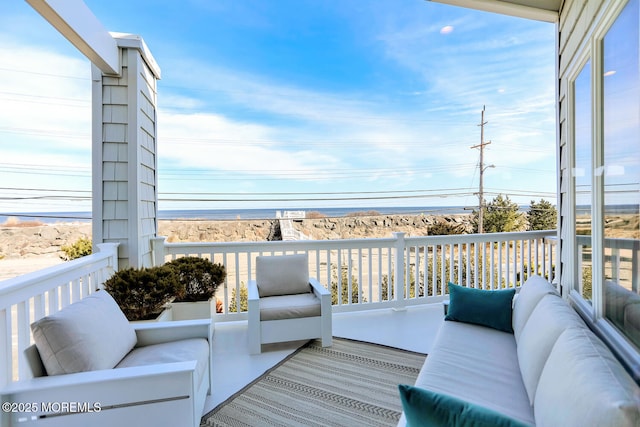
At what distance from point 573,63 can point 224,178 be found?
65.2 feet

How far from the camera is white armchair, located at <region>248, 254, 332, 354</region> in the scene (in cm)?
300

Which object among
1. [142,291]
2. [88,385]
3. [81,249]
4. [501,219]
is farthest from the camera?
[501,219]

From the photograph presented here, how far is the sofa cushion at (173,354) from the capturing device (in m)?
1.84

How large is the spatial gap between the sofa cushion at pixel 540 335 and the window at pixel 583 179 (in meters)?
0.68

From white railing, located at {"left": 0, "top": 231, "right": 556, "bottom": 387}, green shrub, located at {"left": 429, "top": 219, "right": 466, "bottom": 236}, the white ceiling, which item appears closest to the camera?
white railing, located at {"left": 0, "top": 231, "right": 556, "bottom": 387}

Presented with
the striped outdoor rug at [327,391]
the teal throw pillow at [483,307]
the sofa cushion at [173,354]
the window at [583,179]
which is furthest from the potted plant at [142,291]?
the window at [583,179]

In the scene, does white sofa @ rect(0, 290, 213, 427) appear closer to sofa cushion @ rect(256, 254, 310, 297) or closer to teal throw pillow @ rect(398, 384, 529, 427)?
teal throw pillow @ rect(398, 384, 529, 427)

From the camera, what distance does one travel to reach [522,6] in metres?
3.00

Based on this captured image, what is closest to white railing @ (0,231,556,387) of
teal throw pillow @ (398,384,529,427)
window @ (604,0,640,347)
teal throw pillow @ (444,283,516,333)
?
teal throw pillow @ (444,283,516,333)

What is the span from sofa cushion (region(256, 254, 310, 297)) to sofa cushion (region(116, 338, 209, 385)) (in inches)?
51.1

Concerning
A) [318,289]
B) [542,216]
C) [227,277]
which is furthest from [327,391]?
[542,216]

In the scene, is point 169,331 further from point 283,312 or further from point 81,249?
point 81,249

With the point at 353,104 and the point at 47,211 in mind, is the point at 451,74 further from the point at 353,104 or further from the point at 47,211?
the point at 47,211

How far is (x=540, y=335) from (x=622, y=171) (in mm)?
901
